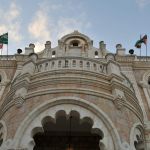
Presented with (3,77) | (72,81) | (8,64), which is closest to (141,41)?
(8,64)

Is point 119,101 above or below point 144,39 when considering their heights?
below

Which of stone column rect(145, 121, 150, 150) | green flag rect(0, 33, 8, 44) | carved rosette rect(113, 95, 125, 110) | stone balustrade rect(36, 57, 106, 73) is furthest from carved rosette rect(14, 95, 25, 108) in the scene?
green flag rect(0, 33, 8, 44)

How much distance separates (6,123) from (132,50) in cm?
1278

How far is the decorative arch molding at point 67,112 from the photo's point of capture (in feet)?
48.2

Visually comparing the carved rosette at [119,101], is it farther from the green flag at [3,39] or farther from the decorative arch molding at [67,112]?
the green flag at [3,39]

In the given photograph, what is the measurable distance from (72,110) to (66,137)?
2.41m

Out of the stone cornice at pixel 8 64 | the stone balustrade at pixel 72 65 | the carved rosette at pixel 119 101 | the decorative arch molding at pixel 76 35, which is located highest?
the decorative arch molding at pixel 76 35

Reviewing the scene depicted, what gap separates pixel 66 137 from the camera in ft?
58.3

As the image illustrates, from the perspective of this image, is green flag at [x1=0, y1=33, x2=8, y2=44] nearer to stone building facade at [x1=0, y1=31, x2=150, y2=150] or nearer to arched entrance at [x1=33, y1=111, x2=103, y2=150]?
stone building facade at [x1=0, y1=31, x2=150, y2=150]

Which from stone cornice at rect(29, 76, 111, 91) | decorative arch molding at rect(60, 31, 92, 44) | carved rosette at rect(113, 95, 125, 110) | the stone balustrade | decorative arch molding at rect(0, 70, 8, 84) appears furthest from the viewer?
decorative arch molding at rect(60, 31, 92, 44)

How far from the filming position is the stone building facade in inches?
599

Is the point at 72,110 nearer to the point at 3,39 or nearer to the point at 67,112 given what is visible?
the point at 67,112

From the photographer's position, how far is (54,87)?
17.0 metres

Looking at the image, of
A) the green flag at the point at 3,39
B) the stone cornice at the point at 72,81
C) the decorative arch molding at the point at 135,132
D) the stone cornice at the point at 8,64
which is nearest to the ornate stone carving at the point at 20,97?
the stone cornice at the point at 72,81
